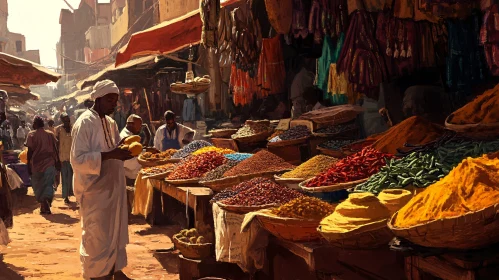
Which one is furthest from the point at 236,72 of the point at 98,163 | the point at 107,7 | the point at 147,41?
the point at 107,7

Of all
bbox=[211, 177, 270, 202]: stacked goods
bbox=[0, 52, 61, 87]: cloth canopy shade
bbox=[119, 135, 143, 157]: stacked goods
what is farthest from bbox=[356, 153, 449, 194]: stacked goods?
bbox=[0, 52, 61, 87]: cloth canopy shade

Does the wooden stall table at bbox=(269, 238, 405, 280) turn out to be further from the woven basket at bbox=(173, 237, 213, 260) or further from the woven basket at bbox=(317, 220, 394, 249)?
the woven basket at bbox=(173, 237, 213, 260)

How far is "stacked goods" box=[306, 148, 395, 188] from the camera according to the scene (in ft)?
14.1

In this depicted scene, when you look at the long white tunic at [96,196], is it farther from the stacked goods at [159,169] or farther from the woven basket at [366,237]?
the woven basket at [366,237]

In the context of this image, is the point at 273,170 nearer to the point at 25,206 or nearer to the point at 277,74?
the point at 277,74

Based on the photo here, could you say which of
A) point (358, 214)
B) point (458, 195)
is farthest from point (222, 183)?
point (458, 195)

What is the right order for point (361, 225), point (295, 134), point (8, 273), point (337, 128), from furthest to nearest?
point (8, 273)
point (295, 134)
point (337, 128)
point (361, 225)

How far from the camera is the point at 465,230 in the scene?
2707 millimetres

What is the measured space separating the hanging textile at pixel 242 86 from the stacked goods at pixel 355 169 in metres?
4.92

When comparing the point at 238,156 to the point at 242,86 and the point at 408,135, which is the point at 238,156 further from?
the point at 242,86

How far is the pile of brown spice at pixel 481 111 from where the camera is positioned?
149 inches

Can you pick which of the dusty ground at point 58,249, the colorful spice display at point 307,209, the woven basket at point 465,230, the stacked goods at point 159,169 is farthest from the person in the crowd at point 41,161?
the woven basket at point 465,230

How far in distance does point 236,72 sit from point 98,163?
4.63 m

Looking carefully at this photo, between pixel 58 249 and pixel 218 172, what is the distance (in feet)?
10.1
